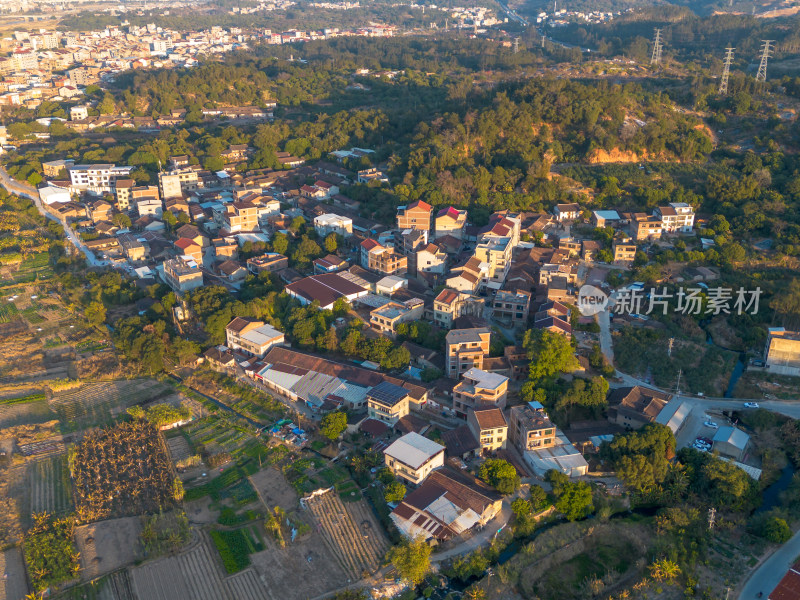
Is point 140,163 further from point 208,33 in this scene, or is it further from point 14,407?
point 208,33

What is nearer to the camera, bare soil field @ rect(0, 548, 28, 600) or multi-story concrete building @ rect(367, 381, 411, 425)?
bare soil field @ rect(0, 548, 28, 600)

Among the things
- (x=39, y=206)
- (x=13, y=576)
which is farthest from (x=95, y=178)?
(x=13, y=576)

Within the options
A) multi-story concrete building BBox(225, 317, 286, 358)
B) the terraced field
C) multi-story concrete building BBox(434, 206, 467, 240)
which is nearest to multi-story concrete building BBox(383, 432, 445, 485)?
multi-story concrete building BBox(225, 317, 286, 358)

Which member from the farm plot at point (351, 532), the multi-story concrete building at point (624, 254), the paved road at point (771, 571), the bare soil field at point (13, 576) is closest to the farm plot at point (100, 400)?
the bare soil field at point (13, 576)

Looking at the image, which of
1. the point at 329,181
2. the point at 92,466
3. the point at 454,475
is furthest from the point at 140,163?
the point at 454,475

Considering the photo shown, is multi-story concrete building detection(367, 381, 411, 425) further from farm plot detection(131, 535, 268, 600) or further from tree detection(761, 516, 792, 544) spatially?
tree detection(761, 516, 792, 544)

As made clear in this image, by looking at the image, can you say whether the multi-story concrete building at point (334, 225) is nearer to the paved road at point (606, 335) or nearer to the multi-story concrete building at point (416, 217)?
the multi-story concrete building at point (416, 217)

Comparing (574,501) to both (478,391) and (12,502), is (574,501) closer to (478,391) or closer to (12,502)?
(478,391)
